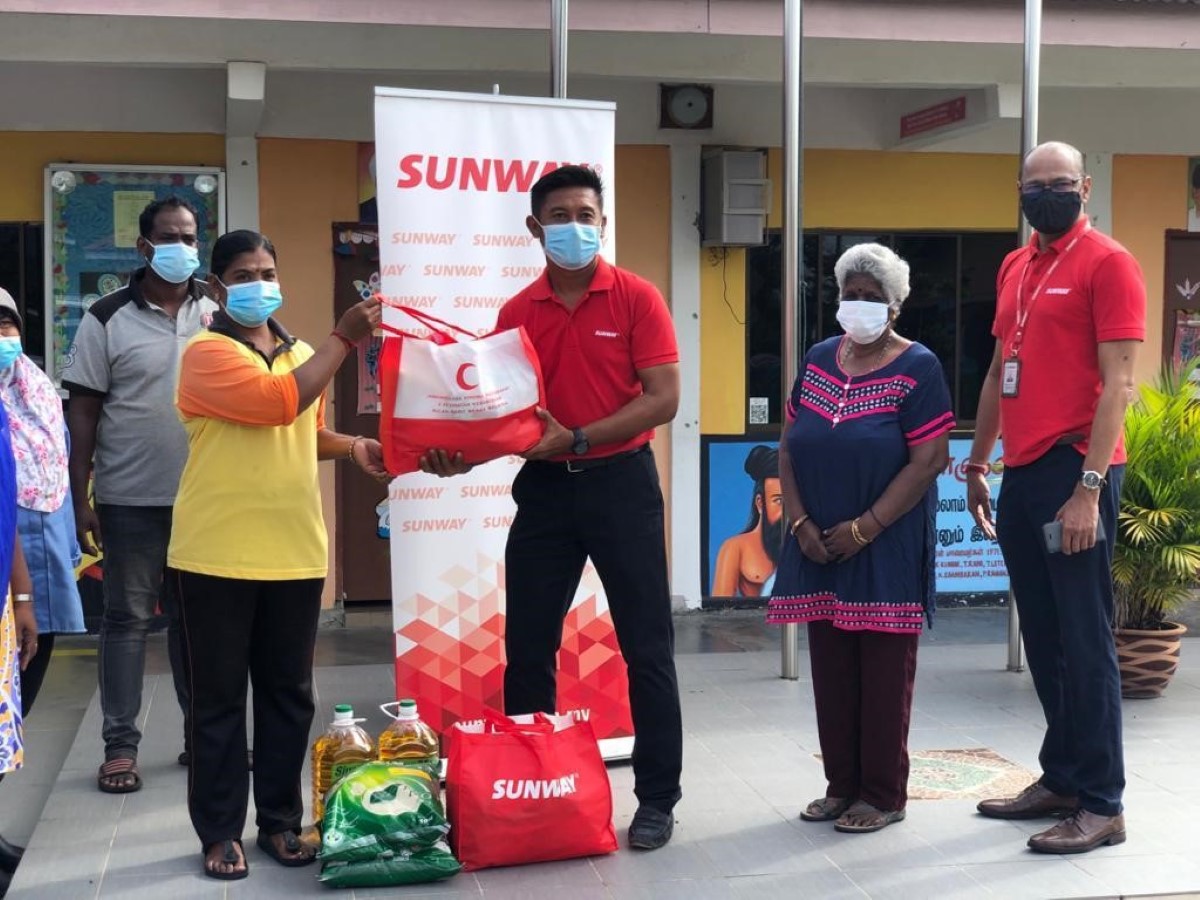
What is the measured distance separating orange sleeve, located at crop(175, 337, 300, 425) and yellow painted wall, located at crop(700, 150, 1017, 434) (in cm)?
512

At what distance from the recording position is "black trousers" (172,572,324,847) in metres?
4.24

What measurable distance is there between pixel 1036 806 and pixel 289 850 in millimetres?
2433

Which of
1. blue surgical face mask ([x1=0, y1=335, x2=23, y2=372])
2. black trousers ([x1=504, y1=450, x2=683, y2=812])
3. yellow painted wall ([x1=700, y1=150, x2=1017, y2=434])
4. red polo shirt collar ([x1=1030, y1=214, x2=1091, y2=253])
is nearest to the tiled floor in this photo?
black trousers ([x1=504, y1=450, x2=683, y2=812])

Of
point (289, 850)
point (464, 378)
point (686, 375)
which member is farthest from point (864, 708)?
point (686, 375)

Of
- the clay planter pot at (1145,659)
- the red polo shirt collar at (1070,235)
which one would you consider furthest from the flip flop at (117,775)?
the clay planter pot at (1145,659)

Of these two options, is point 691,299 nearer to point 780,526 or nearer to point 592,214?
point 780,526

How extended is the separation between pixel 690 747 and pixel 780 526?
338 cm

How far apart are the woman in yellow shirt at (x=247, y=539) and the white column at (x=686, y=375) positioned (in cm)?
469

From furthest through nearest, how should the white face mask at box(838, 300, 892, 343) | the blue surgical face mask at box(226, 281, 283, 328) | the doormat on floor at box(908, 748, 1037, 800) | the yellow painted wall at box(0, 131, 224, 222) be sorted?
the yellow painted wall at box(0, 131, 224, 222)
the doormat on floor at box(908, 748, 1037, 800)
the white face mask at box(838, 300, 892, 343)
the blue surgical face mask at box(226, 281, 283, 328)

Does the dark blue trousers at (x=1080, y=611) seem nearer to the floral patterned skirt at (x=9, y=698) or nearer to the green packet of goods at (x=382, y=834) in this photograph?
the green packet of goods at (x=382, y=834)

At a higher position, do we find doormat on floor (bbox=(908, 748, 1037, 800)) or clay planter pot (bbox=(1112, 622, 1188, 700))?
clay planter pot (bbox=(1112, 622, 1188, 700))

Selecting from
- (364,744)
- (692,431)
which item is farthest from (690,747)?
(692,431)

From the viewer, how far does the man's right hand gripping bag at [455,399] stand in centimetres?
429

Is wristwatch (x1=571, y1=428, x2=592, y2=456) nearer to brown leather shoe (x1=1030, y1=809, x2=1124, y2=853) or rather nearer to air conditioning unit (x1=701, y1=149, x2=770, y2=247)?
brown leather shoe (x1=1030, y1=809, x2=1124, y2=853)
